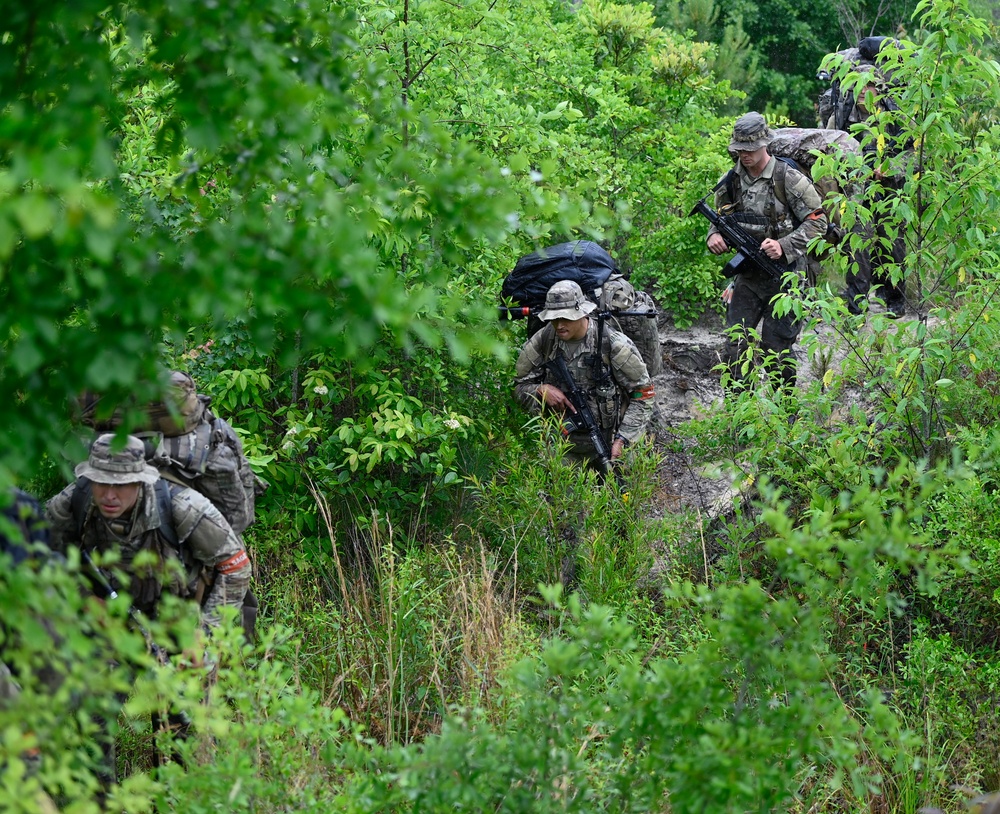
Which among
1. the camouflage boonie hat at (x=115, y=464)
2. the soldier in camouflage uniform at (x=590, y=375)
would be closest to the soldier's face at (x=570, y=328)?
the soldier in camouflage uniform at (x=590, y=375)

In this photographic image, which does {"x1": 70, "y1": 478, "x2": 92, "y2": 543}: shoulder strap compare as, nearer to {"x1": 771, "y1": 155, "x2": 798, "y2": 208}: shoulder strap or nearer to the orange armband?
the orange armband

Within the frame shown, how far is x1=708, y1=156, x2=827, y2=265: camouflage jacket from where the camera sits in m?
7.38

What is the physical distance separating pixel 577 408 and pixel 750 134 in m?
2.26

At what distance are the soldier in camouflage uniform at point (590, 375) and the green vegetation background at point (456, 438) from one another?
0.30 meters

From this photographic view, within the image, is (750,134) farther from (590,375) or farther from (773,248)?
(590,375)

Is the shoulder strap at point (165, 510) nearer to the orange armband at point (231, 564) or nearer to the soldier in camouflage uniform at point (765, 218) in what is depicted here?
the orange armband at point (231, 564)

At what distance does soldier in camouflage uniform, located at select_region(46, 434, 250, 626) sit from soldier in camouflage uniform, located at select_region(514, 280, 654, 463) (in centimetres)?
247

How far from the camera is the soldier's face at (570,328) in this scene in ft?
21.4

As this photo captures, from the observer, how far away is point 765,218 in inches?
299

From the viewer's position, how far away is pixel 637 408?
22.1 feet

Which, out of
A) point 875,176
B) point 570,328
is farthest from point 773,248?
point 570,328

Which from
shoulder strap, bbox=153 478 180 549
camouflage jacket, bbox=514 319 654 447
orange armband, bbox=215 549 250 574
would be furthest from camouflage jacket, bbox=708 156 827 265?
shoulder strap, bbox=153 478 180 549

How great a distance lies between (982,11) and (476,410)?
32.9ft

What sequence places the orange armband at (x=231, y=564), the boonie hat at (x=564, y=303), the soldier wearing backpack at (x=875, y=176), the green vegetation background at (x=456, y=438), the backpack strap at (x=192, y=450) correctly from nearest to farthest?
the green vegetation background at (x=456, y=438)
the orange armband at (x=231, y=564)
the backpack strap at (x=192, y=450)
the soldier wearing backpack at (x=875, y=176)
the boonie hat at (x=564, y=303)
